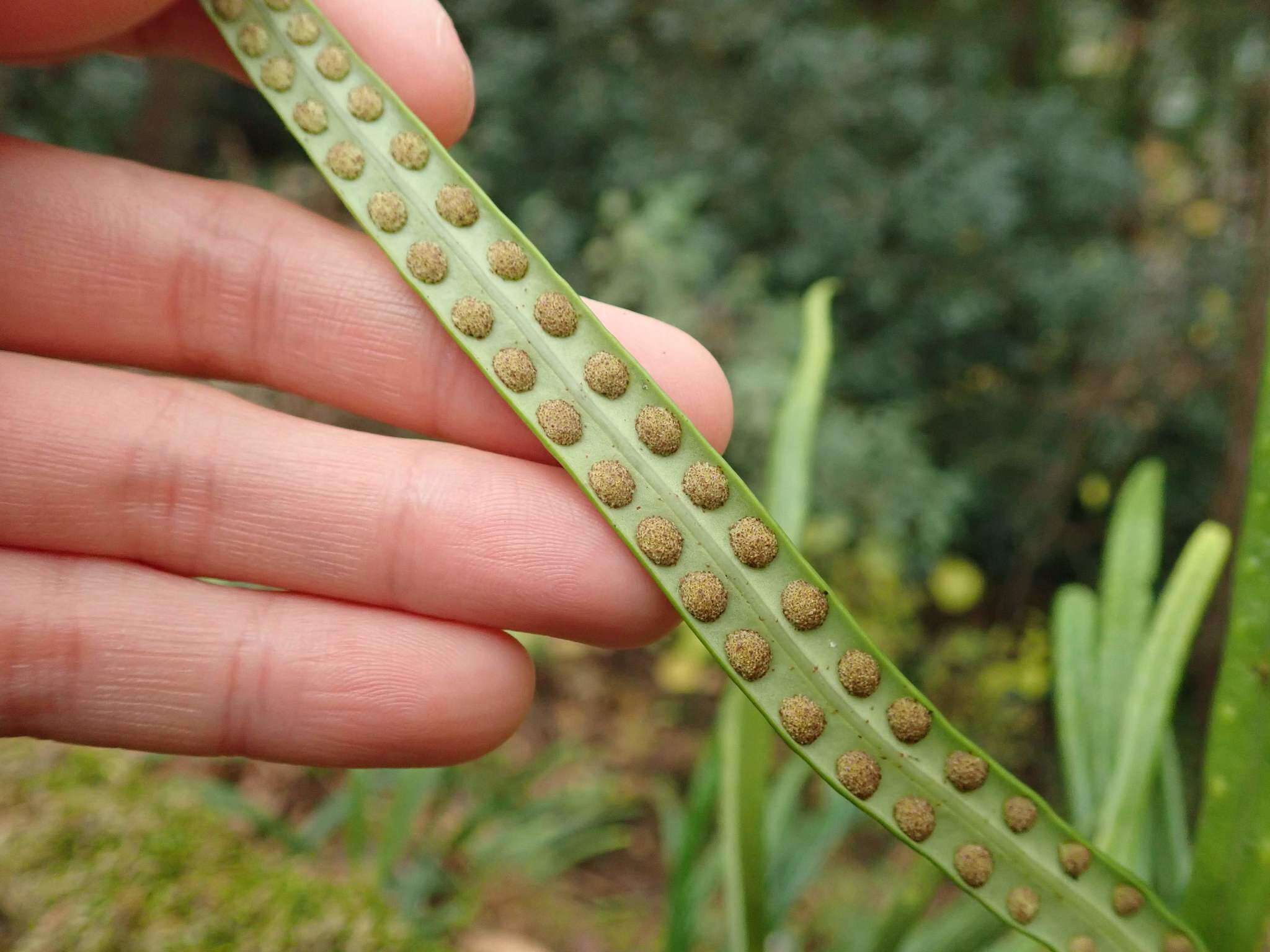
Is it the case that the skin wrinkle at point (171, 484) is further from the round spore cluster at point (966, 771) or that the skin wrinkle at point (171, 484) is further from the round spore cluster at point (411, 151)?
the round spore cluster at point (966, 771)

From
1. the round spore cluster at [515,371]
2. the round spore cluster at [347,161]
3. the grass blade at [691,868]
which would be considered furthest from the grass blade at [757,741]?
the round spore cluster at [347,161]

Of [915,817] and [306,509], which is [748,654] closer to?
[915,817]

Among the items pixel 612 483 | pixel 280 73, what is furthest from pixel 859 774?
pixel 280 73

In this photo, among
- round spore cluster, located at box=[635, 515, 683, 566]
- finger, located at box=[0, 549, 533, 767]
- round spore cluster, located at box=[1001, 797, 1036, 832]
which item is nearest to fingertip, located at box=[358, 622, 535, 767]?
finger, located at box=[0, 549, 533, 767]

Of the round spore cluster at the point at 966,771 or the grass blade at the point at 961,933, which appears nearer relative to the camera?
the round spore cluster at the point at 966,771

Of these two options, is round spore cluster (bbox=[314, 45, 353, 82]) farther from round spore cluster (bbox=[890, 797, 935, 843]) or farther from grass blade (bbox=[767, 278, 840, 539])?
round spore cluster (bbox=[890, 797, 935, 843])

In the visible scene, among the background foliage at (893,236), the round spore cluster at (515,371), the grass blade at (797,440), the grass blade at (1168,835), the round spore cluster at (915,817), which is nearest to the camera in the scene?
the round spore cluster at (915,817)

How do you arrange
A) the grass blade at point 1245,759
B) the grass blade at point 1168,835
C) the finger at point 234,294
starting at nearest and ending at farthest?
the grass blade at point 1245,759 → the finger at point 234,294 → the grass blade at point 1168,835

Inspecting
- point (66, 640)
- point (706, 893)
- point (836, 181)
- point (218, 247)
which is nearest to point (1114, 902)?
point (706, 893)
